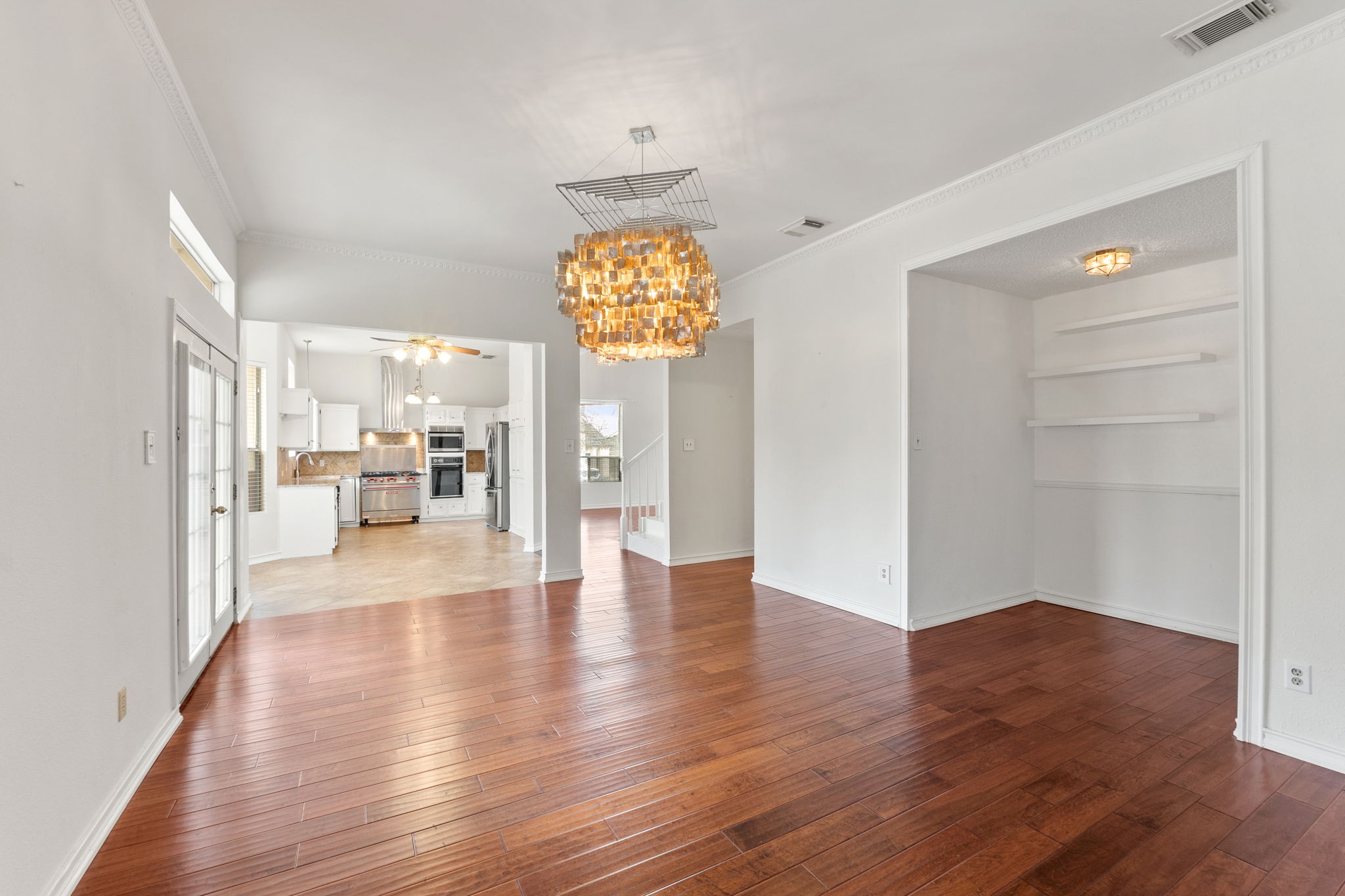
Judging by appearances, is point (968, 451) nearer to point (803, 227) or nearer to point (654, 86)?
point (803, 227)

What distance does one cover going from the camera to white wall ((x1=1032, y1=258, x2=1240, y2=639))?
13.1ft

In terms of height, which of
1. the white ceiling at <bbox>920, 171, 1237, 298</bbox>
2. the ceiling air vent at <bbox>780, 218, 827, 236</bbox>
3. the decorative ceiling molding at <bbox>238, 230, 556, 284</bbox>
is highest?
the ceiling air vent at <bbox>780, 218, 827, 236</bbox>

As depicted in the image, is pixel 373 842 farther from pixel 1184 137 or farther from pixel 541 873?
pixel 1184 137

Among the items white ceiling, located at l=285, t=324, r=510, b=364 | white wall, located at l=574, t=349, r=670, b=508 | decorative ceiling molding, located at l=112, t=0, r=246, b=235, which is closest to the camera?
decorative ceiling molding, located at l=112, t=0, r=246, b=235

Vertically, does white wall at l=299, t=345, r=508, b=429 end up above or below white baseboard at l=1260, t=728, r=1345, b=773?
above

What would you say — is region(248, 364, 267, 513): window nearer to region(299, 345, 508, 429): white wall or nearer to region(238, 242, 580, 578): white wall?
region(238, 242, 580, 578): white wall

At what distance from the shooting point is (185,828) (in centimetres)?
204

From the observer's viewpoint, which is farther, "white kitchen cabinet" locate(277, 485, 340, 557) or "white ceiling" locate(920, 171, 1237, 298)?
"white kitchen cabinet" locate(277, 485, 340, 557)

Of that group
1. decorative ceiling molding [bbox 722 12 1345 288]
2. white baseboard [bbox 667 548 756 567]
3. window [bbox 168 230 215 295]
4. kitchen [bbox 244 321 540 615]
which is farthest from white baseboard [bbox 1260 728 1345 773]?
window [bbox 168 230 215 295]

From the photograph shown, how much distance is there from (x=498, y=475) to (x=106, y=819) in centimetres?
761

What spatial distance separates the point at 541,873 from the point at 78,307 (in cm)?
225

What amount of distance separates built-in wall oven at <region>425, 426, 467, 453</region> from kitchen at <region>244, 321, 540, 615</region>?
2cm

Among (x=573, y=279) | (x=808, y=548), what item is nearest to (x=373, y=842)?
Answer: (x=573, y=279)

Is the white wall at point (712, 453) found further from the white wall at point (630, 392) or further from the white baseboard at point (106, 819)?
the white baseboard at point (106, 819)
